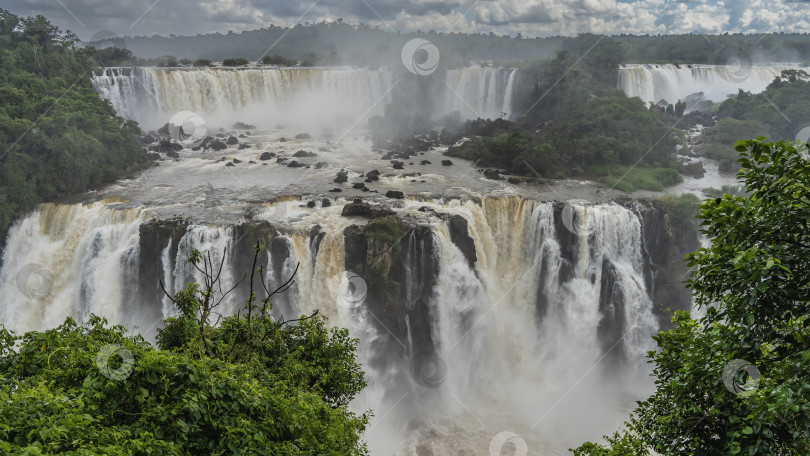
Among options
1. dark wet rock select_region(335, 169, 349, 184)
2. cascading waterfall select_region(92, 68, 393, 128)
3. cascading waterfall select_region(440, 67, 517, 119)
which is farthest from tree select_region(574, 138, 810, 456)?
cascading waterfall select_region(440, 67, 517, 119)

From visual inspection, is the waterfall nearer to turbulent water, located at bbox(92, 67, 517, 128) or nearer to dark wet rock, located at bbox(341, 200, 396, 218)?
turbulent water, located at bbox(92, 67, 517, 128)

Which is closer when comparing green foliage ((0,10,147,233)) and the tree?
the tree

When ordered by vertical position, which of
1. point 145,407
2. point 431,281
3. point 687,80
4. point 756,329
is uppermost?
point 687,80

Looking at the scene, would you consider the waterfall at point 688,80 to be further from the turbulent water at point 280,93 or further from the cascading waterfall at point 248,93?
the cascading waterfall at point 248,93

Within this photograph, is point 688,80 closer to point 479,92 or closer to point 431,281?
point 479,92

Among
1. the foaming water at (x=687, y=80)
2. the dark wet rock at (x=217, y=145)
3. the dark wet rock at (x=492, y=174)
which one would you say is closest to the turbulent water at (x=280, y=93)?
the dark wet rock at (x=217, y=145)

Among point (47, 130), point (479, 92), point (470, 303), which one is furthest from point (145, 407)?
point (479, 92)
